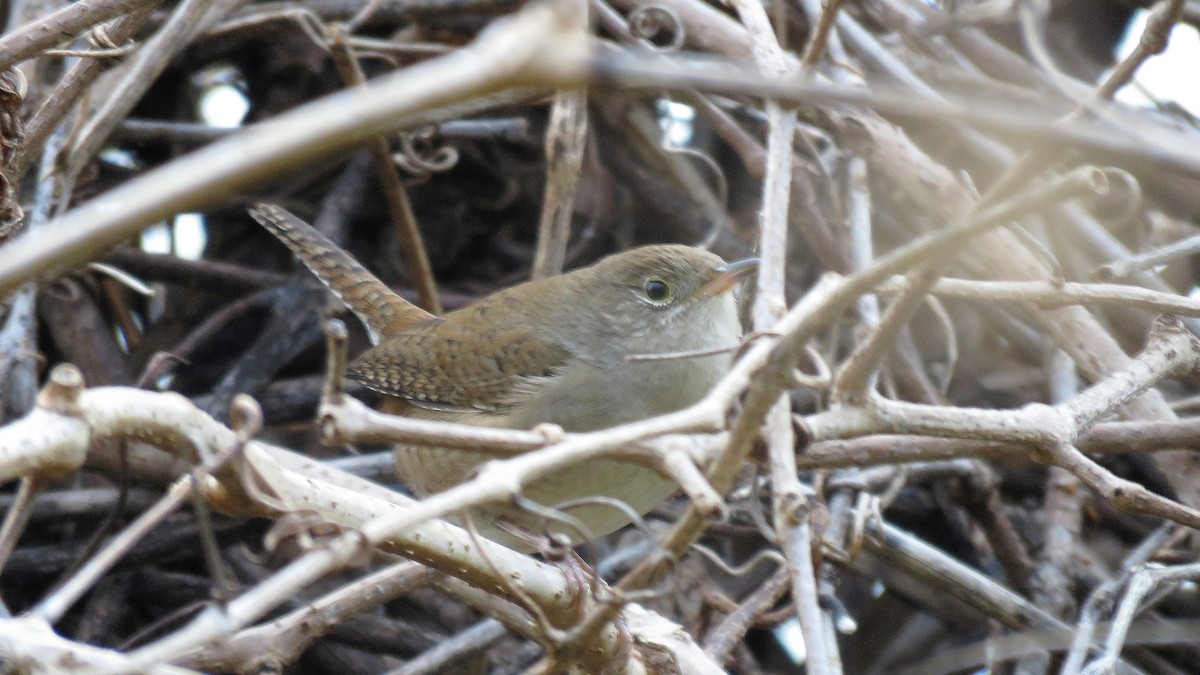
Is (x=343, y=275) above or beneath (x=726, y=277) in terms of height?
beneath

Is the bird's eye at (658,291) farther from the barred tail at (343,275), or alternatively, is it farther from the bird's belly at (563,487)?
the barred tail at (343,275)

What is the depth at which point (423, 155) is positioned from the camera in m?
3.66

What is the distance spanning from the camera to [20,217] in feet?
7.30

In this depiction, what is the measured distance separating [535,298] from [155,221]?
2.21 meters

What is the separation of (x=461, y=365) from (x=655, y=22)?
111cm

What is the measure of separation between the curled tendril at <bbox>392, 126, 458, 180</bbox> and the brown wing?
510mm

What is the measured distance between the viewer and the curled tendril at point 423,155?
133 inches

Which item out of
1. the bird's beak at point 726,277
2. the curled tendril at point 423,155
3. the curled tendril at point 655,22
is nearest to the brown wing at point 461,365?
the bird's beak at point 726,277

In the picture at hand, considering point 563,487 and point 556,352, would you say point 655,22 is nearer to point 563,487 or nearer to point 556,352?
point 556,352

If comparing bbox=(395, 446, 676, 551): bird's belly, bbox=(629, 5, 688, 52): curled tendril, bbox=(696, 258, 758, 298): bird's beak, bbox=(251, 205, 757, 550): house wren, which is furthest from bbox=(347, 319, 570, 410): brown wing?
bbox=(629, 5, 688, 52): curled tendril

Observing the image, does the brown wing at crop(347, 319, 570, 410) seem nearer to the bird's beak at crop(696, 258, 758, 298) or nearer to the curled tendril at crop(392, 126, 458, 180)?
the bird's beak at crop(696, 258, 758, 298)

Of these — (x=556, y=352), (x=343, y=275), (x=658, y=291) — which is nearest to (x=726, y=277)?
(x=658, y=291)

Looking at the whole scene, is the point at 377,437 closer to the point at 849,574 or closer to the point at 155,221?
the point at 155,221

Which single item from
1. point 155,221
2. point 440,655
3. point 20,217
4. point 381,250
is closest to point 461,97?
point 155,221
